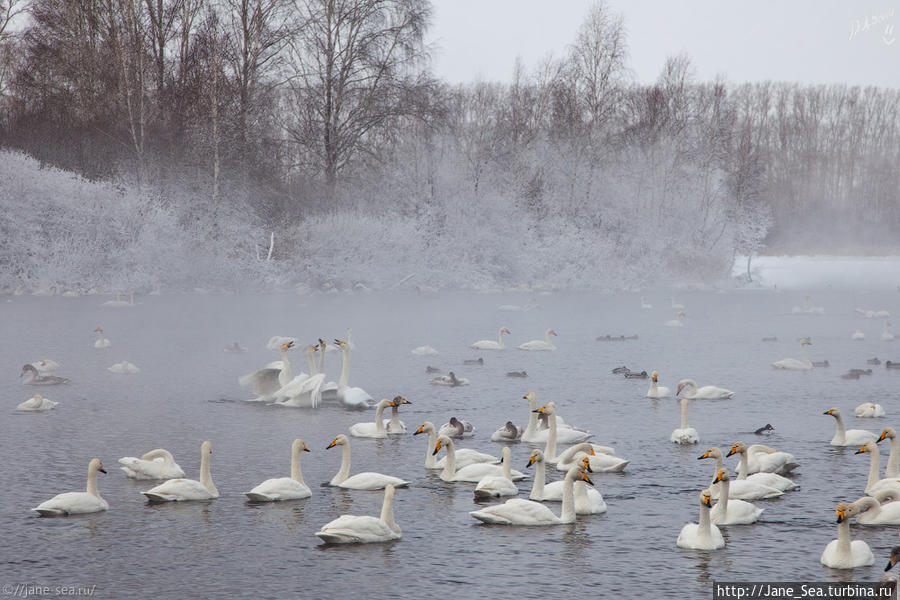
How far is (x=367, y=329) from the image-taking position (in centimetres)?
2895

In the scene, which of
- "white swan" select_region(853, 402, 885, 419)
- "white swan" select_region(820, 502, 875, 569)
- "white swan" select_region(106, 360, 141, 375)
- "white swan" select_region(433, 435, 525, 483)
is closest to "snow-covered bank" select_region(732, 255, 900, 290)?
"white swan" select_region(853, 402, 885, 419)

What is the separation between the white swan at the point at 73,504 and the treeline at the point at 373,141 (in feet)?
96.8

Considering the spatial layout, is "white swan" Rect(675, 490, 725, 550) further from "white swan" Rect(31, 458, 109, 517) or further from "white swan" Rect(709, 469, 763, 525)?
"white swan" Rect(31, 458, 109, 517)

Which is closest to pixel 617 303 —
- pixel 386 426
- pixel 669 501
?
pixel 386 426

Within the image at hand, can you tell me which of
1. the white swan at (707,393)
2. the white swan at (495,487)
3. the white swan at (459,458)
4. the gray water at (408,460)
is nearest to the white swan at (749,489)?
the gray water at (408,460)

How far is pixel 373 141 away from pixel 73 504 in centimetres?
3566

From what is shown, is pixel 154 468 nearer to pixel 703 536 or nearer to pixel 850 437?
pixel 703 536

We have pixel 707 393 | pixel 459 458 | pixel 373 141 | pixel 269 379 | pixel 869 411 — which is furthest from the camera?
pixel 373 141

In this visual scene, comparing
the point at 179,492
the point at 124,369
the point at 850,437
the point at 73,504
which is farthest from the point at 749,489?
the point at 124,369

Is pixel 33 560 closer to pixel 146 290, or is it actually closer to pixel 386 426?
pixel 386 426

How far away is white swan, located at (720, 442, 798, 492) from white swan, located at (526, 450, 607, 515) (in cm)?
160

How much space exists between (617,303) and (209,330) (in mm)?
19201

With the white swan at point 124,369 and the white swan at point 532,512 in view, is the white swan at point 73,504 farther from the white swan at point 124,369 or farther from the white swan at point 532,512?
the white swan at point 124,369

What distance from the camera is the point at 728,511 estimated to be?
9930 millimetres
